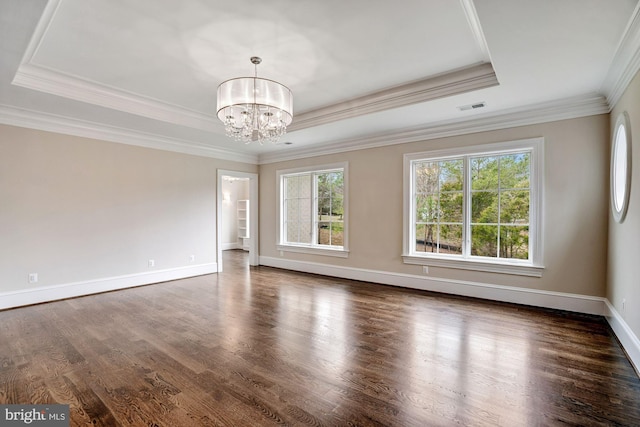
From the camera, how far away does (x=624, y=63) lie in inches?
107

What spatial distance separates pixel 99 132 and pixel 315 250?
14.4ft

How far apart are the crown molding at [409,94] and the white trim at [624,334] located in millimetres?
2755

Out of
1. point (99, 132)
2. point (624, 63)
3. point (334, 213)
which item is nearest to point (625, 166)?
point (624, 63)

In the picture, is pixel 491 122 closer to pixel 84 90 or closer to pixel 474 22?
pixel 474 22

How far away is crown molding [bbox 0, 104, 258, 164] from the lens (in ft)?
13.6

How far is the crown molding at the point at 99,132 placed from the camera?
Answer: 4135mm

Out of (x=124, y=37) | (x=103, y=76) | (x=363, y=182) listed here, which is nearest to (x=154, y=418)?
(x=124, y=37)

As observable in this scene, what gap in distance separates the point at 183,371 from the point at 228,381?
1.46ft

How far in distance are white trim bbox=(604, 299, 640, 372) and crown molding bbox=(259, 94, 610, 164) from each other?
2382mm

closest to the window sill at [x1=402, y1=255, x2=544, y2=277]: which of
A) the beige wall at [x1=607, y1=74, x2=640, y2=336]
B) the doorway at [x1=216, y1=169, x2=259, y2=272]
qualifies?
the beige wall at [x1=607, y1=74, x2=640, y2=336]

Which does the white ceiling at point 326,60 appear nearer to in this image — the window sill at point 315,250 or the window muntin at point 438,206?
the window muntin at point 438,206

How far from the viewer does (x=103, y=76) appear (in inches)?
138

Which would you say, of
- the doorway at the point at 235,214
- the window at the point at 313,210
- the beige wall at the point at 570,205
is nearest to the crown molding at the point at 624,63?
the beige wall at the point at 570,205

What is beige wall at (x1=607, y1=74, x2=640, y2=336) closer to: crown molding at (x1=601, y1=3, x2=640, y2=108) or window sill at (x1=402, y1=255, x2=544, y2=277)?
crown molding at (x1=601, y1=3, x2=640, y2=108)
